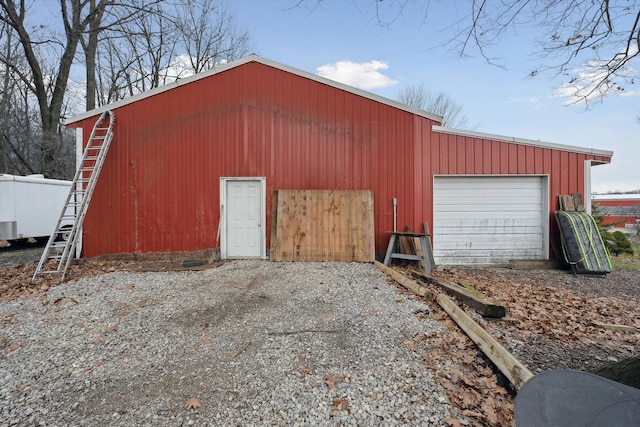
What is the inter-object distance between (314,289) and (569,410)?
383 centimetres

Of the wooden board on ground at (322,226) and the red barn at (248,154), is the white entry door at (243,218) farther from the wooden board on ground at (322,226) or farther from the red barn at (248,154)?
the wooden board on ground at (322,226)

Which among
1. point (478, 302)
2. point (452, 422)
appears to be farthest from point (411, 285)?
point (452, 422)

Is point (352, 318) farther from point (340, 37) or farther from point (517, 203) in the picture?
point (517, 203)

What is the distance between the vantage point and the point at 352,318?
393cm

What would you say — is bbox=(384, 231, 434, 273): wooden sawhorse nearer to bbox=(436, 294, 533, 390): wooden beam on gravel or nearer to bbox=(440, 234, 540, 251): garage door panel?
bbox=(440, 234, 540, 251): garage door panel

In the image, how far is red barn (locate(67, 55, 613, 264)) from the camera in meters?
7.79

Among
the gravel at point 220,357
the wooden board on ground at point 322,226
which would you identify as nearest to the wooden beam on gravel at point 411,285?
the gravel at point 220,357

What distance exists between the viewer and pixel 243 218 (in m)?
7.82

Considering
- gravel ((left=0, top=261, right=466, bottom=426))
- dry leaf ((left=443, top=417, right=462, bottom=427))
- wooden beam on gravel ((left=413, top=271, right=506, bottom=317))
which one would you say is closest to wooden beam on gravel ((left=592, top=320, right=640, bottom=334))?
wooden beam on gravel ((left=413, top=271, right=506, bottom=317))

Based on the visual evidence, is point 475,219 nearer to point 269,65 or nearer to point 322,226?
point 322,226

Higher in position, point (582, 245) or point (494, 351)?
point (582, 245)

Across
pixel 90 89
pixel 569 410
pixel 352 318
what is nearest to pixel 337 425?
pixel 569 410

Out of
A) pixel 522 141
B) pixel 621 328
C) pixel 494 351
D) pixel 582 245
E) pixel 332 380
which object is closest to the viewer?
pixel 332 380

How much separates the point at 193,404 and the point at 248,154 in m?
6.24
